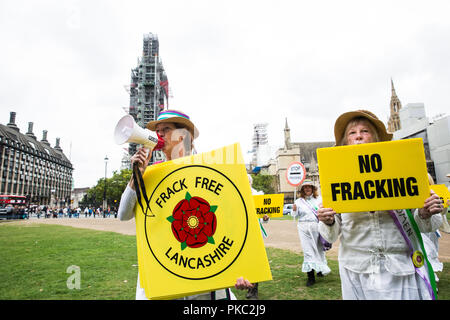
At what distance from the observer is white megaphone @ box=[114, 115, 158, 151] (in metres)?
1.48

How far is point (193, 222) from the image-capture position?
143 cm

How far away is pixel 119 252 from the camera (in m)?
8.52

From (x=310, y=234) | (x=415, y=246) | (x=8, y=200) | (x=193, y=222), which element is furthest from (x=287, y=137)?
(x=193, y=222)

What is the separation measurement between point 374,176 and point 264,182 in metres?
70.3

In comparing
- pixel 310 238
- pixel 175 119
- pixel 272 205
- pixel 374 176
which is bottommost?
pixel 310 238

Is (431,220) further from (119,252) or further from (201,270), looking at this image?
(119,252)

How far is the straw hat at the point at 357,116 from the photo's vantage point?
2100mm

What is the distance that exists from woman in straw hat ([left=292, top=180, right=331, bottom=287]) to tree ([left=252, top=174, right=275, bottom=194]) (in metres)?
59.2

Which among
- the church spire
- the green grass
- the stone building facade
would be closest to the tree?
the church spire

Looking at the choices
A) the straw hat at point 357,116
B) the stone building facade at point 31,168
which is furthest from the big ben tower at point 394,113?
the stone building facade at point 31,168

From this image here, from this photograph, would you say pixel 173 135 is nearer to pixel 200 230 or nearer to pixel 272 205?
pixel 200 230

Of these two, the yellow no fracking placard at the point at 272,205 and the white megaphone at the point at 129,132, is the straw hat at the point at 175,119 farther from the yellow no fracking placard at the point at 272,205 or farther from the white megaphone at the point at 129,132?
the yellow no fracking placard at the point at 272,205
